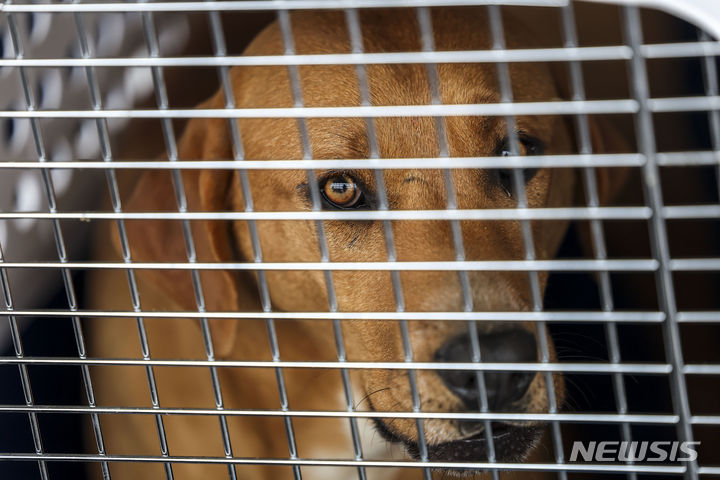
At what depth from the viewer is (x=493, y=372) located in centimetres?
103

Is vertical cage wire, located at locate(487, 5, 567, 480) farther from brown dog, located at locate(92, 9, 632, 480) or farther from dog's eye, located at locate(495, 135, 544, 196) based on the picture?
dog's eye, located at locate(495, 135, 544, 196)

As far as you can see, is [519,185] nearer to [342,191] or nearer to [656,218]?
[656,218]

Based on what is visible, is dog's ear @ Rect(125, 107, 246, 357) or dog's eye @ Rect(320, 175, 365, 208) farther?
dog's ear @ Rect(125, 107, 246, 357)

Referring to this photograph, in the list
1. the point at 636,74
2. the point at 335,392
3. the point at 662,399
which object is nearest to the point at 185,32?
the point at 335,392

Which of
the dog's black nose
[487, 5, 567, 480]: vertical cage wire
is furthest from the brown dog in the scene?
[487, 5, 567, 480]: vertical cage wire

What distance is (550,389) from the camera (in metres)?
0.86

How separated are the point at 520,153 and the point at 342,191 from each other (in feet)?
1.12

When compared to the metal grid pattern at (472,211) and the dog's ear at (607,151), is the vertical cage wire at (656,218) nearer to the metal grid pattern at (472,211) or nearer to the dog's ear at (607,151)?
the metal grid pattern at (472,211)

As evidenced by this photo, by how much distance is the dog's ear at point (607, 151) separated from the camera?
179 cm

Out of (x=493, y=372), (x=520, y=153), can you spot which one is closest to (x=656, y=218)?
(x=493, y=372)

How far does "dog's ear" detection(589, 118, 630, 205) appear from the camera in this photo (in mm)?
1794

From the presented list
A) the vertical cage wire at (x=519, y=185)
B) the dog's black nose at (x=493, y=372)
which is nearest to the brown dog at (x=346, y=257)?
the dog's black nose at (x=493, y=372)

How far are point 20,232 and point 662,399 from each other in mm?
1631

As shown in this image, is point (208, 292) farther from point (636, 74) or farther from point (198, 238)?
point (636, 74)
